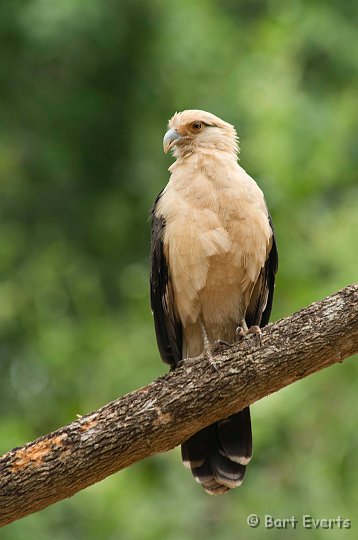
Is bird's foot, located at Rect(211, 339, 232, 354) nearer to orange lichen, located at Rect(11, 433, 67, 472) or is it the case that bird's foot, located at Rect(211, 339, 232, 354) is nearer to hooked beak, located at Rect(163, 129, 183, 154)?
orange lichen, located at Rect(11, 433, 67, 472)

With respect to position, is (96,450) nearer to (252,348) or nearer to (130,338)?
(252,348)

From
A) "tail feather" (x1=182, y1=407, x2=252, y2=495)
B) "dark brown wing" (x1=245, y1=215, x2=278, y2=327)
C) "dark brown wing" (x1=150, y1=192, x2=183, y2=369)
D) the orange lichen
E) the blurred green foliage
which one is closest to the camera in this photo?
the orange lichen

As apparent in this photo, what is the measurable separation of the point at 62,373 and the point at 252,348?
505 cm

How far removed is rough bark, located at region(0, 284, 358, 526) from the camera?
4887 millimetres

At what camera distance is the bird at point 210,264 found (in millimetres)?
5766

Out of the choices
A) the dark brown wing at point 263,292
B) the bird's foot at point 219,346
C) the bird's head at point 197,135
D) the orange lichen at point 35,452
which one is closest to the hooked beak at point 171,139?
the bird's head at point 197,135

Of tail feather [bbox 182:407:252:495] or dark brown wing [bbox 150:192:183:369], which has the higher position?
dark brown wing [bbox 150:192:183:369]

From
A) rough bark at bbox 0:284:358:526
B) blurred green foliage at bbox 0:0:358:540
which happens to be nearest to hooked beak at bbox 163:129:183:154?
rough bark at bbox 0:284:358:526

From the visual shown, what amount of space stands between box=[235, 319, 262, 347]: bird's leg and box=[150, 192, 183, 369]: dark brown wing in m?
0.38

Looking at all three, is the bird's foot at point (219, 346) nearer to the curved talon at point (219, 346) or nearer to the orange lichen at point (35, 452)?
the curved talon at point (219, 346)

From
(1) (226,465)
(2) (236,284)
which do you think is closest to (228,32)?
(2) (236,284)

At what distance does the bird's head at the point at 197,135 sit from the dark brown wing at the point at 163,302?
351 mm

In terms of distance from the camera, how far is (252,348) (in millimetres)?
5137

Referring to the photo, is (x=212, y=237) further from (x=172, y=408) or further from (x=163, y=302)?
(x=172, y=408)
